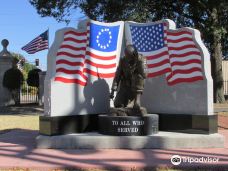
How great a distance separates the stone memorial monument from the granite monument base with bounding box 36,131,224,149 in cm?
2

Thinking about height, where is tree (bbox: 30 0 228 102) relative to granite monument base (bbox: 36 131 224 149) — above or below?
above

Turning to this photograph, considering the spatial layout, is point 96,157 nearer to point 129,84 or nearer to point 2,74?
point 129,84

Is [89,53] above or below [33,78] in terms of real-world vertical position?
below

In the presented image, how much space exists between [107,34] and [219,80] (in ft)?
51.1

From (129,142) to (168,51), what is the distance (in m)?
2.81

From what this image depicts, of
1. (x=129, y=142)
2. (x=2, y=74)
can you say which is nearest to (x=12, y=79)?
(x=2, y=74)

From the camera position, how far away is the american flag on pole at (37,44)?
86.8 ft

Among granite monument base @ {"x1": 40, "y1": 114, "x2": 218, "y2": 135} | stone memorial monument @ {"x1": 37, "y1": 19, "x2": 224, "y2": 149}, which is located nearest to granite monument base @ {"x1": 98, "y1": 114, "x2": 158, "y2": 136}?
stone memorial monument @ {"x1": 37, "y1": 19, "x2": 224, "y2": 149}

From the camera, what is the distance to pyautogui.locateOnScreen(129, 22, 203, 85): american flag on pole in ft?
36.9

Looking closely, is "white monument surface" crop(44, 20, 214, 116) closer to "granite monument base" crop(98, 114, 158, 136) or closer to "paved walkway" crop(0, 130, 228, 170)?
"granite monument base" crop(98, 114, 158, 136)

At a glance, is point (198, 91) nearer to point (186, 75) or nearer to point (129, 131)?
point (186, 75)

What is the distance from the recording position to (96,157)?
918cm
